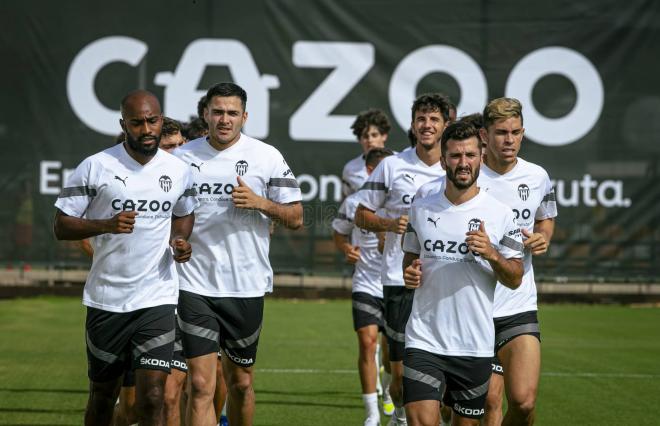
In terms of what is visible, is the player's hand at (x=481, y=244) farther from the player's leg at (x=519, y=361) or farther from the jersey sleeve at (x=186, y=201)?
the jersey sleeve at (x=186, y=201)

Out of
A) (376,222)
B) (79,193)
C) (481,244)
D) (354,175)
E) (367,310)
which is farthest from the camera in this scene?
(354,175)

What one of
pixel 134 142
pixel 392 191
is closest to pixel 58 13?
pixel 392 191

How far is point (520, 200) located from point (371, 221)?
1.65 meters

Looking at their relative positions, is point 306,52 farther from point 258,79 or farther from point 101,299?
point 101,299

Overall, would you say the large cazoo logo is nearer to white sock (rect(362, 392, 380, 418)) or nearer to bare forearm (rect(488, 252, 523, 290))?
white sock (rect(362, 392, 380, 418))

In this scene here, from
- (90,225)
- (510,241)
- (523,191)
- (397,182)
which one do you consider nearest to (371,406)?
(397,182)

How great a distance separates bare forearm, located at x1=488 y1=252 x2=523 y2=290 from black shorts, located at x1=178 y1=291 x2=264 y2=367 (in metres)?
2.04

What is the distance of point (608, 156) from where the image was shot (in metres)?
18.9

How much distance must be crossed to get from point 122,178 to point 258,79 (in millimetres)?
11632

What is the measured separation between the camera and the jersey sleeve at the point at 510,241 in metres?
6.74

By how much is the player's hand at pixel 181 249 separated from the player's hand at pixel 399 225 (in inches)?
77.8

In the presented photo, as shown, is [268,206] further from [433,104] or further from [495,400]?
[495,400]

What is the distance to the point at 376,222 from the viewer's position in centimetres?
895

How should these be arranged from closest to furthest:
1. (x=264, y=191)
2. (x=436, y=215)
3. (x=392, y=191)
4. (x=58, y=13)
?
(x=436, y=215) < (x=264, y=191) < (x=392, y=191) < (x=58, y=13)
